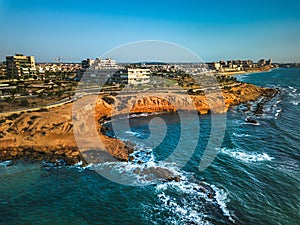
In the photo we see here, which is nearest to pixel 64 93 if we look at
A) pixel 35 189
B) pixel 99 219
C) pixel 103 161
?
pixel 103 161

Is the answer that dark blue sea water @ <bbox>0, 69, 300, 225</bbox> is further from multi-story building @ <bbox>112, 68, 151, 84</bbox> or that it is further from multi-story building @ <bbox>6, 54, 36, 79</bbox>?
multi-story building @ <bbox>6, 54, 36, 79</bbox>

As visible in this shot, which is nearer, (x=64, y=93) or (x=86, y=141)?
(x=86, y=141)

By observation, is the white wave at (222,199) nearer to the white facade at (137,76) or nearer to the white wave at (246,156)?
the white wave at (246,156)

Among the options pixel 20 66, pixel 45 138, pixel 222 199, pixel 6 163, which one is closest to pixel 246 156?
pixel 222 199

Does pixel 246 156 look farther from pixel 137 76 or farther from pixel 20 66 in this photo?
pixel 20 66

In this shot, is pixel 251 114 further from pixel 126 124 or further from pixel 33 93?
pixel 33 93

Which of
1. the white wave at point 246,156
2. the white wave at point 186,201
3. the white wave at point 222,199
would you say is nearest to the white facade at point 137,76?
the white wave at point 246,156
